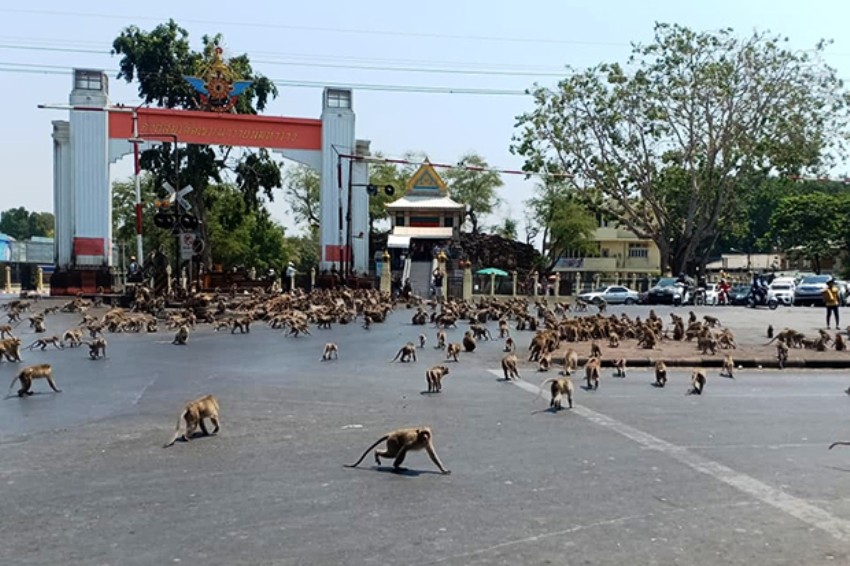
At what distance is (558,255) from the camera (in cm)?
8562

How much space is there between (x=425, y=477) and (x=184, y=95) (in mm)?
50551

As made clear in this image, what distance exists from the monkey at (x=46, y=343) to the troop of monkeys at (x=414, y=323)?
0.04m

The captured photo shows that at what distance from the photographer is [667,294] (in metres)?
50.7

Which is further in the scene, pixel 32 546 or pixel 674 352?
pixel 674 352

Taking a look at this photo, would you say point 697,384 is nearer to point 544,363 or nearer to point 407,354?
point 544,363

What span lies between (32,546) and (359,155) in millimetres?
45735

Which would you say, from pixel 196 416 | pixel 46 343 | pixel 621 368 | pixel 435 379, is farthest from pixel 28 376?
pixel 621 368

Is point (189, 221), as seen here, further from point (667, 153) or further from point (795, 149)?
point (795, 149)

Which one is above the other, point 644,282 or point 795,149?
point 795,149

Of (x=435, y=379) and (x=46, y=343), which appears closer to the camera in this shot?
(x=435, y=379)

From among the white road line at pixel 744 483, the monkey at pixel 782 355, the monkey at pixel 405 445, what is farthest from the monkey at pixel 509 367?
the monkey at pixel 405 445

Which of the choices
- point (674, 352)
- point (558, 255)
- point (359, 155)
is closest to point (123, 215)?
point (359, 155)

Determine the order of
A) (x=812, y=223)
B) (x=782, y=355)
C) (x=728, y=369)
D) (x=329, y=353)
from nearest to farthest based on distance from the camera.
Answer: (x=728, y=369), (x=329, y=353), (x=782, y=355), (x=812, y=223)

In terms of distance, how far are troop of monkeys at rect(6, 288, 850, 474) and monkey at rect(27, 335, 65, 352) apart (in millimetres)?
41
